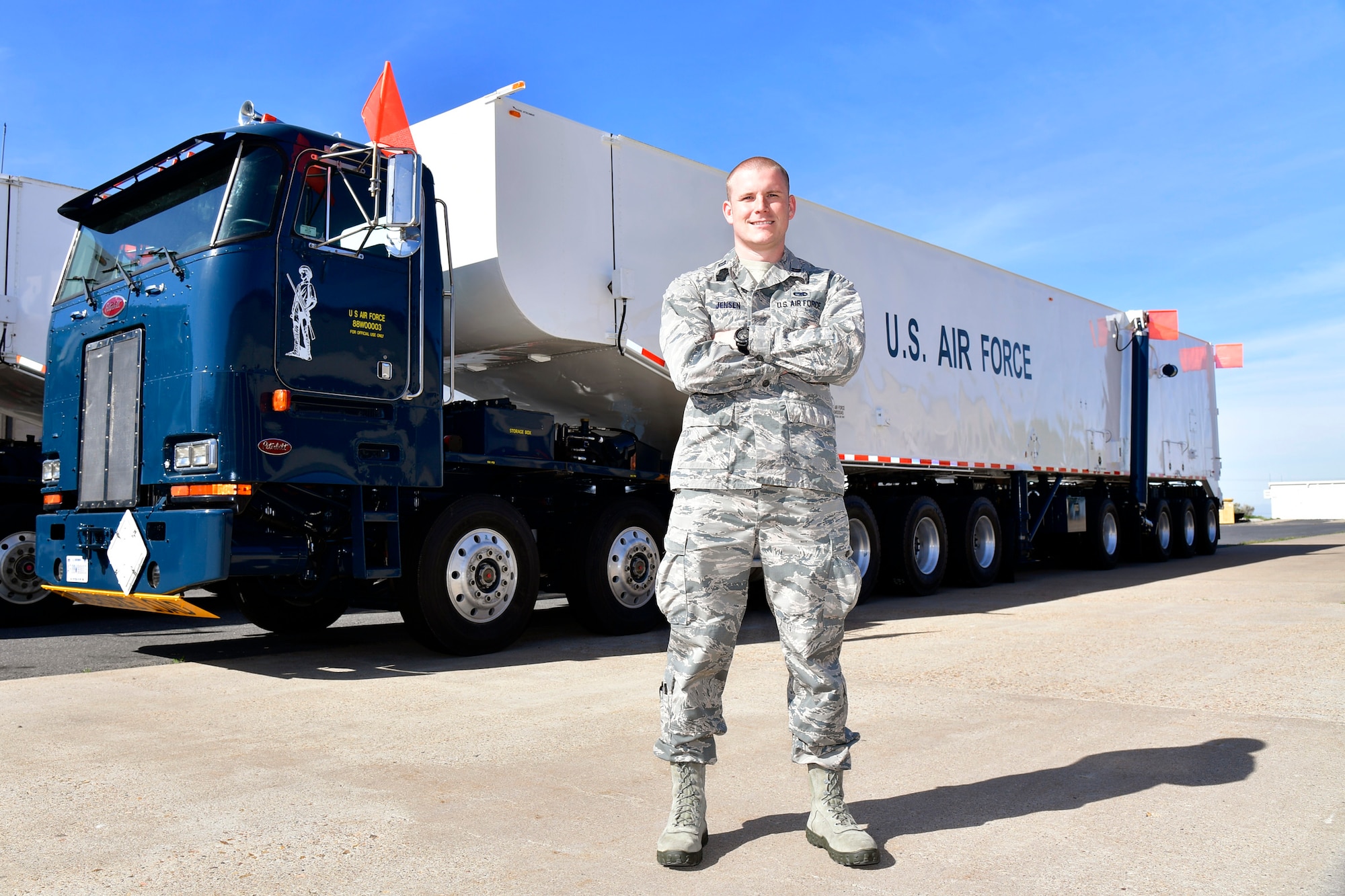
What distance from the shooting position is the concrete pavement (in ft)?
8.75

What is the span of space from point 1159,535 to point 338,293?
14.1 meters

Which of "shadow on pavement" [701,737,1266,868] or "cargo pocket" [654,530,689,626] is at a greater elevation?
"cargo pocket" [654,530,689,626]

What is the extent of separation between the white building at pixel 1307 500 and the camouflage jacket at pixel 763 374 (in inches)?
2168

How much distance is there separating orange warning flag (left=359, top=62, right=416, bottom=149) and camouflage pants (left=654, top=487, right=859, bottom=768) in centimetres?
405

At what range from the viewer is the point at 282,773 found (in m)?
3.68

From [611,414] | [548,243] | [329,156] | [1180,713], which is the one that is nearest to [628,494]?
[611,414]

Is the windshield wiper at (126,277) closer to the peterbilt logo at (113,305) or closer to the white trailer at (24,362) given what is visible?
the peterbilt logo at (113,305)

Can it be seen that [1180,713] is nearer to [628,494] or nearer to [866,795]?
[866,795]

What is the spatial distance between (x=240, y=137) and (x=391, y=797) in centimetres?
402

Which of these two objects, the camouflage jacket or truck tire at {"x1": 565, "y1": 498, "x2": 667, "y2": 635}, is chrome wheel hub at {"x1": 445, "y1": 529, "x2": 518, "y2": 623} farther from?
the camouflage jacket

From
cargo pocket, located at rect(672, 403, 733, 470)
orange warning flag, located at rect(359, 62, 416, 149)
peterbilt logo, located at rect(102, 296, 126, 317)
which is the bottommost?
cargo pocket, located at rect(672, 403, 733, 470)

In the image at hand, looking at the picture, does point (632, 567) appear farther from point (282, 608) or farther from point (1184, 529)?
point (1184, 529)

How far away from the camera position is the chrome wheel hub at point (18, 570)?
308 inches

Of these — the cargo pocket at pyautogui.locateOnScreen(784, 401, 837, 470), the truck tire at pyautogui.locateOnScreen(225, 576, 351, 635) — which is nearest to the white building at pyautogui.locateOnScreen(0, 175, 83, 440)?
the truck tire at pyautogui.locateOnScreen(225, 576, 351, 635)
